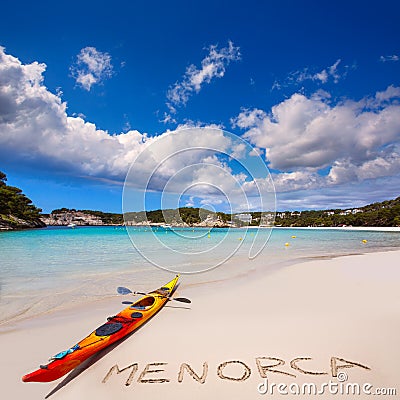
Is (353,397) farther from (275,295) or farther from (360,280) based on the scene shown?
(360,280)

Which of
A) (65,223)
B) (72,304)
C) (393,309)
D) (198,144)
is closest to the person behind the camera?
(393,309)

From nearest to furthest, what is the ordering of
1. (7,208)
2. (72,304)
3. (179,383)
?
(179,383)
(72,304)
(7,208)

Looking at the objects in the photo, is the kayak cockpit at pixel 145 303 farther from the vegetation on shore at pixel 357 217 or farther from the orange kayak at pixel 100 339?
the vegetation on shore at pixel 357 217

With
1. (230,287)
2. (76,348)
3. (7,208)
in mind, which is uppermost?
(7,208)

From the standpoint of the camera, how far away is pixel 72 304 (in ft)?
28.9

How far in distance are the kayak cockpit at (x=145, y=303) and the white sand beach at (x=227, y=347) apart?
1.42ft

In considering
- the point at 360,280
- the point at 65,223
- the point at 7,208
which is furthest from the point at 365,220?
the point at 65,223

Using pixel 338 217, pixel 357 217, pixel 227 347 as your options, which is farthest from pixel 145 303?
pixel 338 217

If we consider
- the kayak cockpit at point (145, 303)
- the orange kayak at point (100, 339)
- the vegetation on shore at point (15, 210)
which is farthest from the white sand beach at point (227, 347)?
the vegetation on shore at point (15, 210)

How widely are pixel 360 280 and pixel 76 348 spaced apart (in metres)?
11.5

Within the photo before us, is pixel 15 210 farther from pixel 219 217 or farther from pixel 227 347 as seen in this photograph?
pixel 227 347

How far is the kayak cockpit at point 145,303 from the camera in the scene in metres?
7.24

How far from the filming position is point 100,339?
5.05 meters

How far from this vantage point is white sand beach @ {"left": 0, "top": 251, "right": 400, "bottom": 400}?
13.5ft
